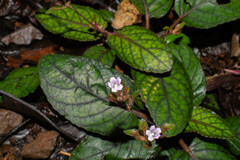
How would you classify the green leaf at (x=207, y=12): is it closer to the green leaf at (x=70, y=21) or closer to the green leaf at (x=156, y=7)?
the green leaf at (x=156, y=7)

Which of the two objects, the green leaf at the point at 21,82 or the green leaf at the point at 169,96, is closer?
the green leaf at the point at 169,96

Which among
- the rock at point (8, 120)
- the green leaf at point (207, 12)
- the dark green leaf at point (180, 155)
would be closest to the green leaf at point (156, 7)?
the green leaf at point (207, 12)

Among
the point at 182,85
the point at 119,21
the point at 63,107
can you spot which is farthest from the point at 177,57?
the point at 63,107

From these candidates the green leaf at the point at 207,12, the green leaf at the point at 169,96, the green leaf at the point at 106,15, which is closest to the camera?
the green leaf at the point at 169,96

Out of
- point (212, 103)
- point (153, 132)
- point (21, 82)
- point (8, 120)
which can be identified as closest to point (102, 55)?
point (21, 82)

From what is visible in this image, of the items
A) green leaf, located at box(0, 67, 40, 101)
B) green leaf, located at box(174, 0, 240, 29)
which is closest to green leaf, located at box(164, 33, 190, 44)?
green leaf, located at box(174, 0, 240, 29)
